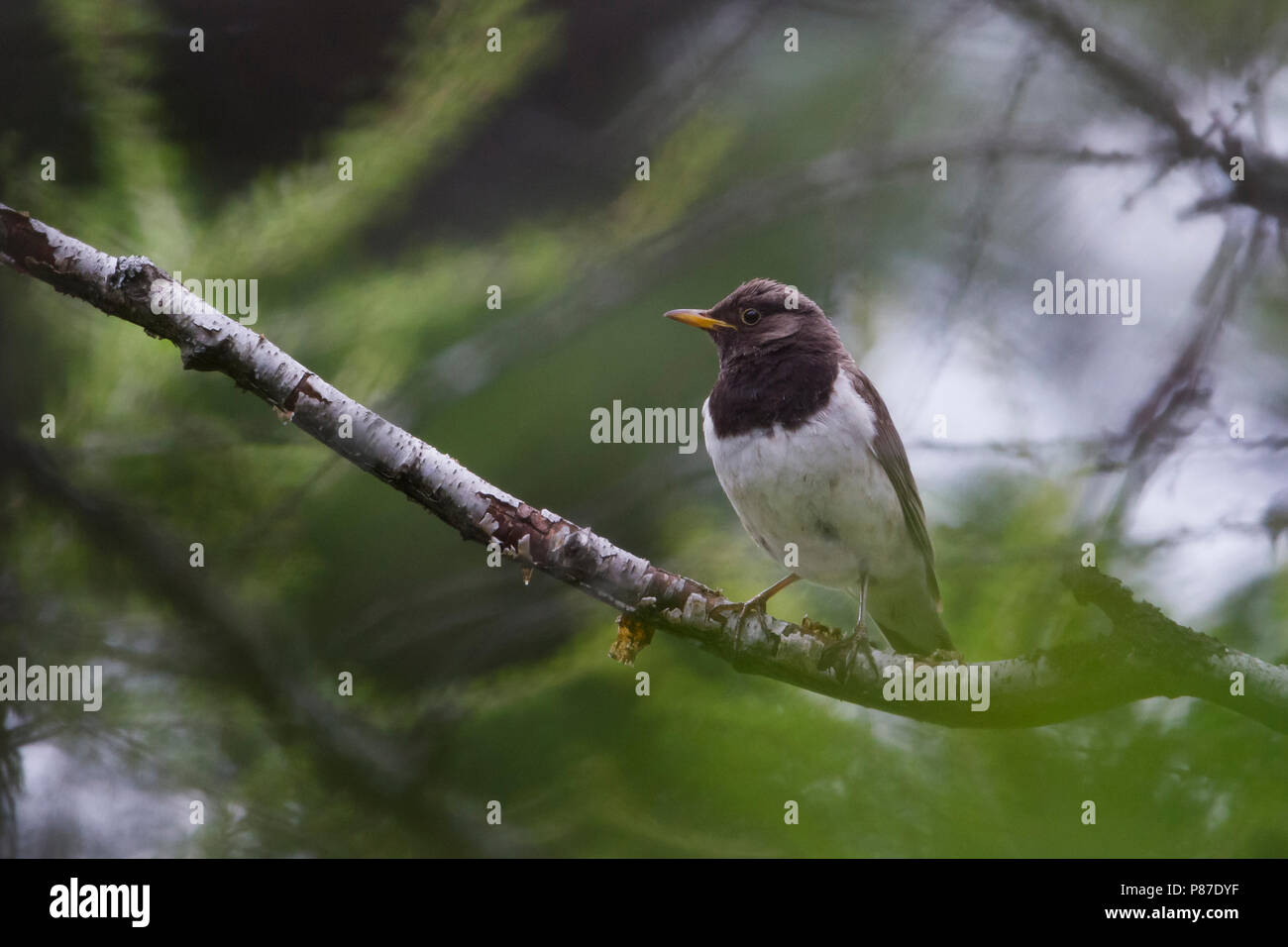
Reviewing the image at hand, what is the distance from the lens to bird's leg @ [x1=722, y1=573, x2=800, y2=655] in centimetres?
214

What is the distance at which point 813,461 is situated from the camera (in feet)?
7.71

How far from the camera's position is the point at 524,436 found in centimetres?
237

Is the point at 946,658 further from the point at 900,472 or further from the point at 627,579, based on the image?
the point at 627,579

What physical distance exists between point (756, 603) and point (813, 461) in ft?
1.16

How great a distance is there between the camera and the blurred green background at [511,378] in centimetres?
231

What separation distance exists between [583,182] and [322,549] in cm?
132

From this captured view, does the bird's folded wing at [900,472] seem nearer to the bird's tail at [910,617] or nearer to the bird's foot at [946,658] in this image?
the bird's tail at [910,617]

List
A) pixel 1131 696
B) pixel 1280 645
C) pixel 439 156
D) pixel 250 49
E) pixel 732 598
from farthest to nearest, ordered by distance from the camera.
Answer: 1. pixel 250 49
2. pixel 439 156
3. pixel 732 598
4. pixel 1280 645
5. pixel 1131 696

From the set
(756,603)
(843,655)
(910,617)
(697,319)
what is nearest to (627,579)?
(756,603)

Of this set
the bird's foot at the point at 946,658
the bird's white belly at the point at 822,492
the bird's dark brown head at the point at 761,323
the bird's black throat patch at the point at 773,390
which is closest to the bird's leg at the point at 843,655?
the bird's foot at the point at 946,658

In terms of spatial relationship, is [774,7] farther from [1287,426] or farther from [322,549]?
[322,549]

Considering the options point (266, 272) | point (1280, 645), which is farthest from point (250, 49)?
point (1280, 645)

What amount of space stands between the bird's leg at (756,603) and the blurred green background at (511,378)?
0.11 m

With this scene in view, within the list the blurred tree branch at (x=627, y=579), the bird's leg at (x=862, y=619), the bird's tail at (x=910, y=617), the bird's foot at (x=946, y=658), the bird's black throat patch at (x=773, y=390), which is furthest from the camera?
the bird's tail at (x=910, y=617)
